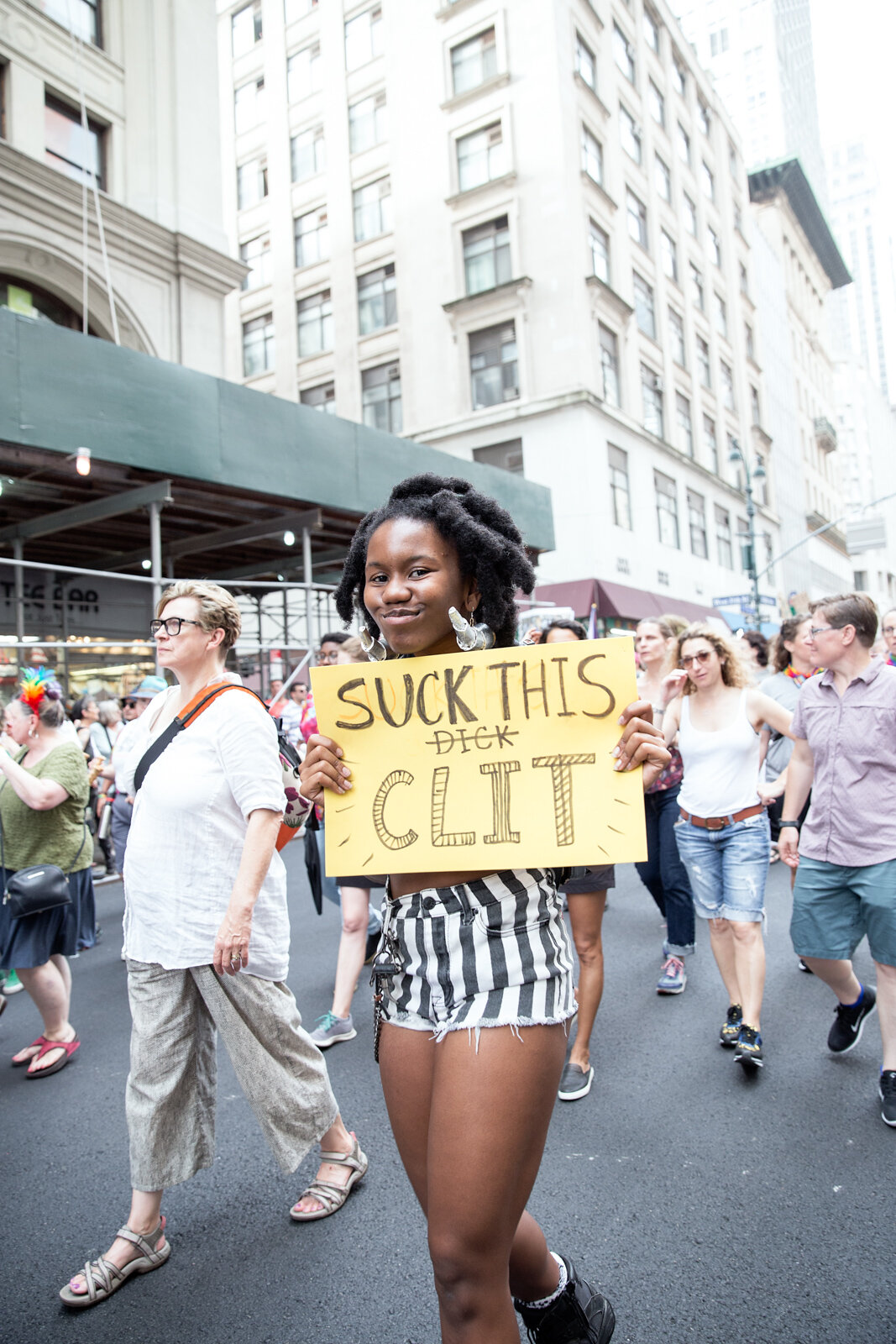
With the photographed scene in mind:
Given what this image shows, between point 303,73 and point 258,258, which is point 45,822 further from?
point 303,73

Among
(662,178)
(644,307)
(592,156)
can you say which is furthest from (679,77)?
(644,307)

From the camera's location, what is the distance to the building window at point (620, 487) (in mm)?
25156

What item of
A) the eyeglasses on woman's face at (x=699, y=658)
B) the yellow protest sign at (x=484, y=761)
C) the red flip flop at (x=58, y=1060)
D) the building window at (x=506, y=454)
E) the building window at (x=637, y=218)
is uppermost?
the building window at (x=637, y=218)

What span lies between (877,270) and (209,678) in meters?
205

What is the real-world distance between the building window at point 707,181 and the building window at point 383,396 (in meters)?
18.0

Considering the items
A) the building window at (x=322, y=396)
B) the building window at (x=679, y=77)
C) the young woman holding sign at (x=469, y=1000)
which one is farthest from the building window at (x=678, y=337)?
the young woman holding sign at (x=469, y=1000)

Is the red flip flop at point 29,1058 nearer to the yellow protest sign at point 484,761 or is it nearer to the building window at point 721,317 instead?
the yellow protest sign at point 484,761

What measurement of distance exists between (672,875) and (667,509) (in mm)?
25537

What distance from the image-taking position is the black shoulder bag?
13.6ft

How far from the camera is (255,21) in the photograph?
3206cm

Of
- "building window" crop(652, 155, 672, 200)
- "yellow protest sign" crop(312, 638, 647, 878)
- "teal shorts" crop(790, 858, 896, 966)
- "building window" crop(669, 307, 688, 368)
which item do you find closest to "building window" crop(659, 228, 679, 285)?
"building window" crop(669, 307, 688, 368)

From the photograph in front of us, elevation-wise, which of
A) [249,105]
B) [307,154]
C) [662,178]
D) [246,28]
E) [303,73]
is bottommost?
[662,178]

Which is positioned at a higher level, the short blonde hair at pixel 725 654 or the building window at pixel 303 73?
the building window at pixel 303 73

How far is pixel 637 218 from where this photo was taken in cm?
2911
